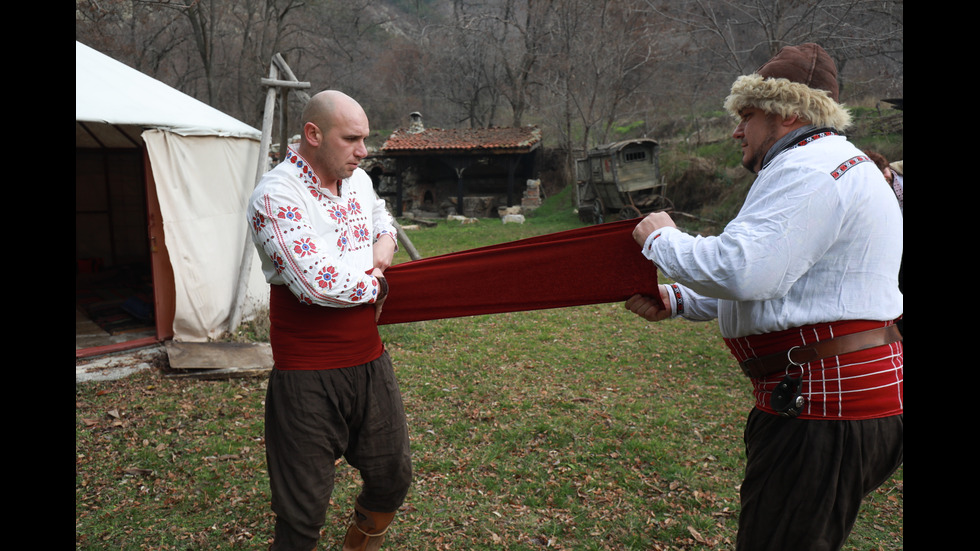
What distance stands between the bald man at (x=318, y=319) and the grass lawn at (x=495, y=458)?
0.89 m

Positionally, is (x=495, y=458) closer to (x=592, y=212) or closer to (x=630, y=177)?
(x=630, y=177)

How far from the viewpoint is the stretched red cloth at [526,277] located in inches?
85.7

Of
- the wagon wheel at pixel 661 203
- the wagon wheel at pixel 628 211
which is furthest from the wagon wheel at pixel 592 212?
the wagon wheel at pixel 661 203

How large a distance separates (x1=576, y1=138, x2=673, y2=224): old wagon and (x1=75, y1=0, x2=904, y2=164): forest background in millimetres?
2707

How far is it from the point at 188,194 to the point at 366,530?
4.61 metres

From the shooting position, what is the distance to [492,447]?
3.89m

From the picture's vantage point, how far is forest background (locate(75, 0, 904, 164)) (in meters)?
16.7

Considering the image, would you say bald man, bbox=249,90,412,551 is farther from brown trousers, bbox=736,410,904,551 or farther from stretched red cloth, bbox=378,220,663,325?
brown trousers, bbox=736,410,904,551

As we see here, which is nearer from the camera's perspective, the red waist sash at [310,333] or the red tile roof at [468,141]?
the red waist sash at [310,333]

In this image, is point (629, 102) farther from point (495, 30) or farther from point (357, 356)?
point (357, 356)

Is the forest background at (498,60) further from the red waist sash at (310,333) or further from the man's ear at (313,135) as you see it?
the red waist sash at (310,333)

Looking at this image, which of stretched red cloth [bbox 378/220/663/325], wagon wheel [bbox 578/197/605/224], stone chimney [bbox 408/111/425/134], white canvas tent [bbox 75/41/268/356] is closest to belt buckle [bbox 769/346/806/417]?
stretched red cloth [bbox 378/220/663/325]

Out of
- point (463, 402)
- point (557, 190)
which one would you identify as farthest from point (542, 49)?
point (463, 402)

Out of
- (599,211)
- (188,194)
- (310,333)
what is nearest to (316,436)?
(310,333)
